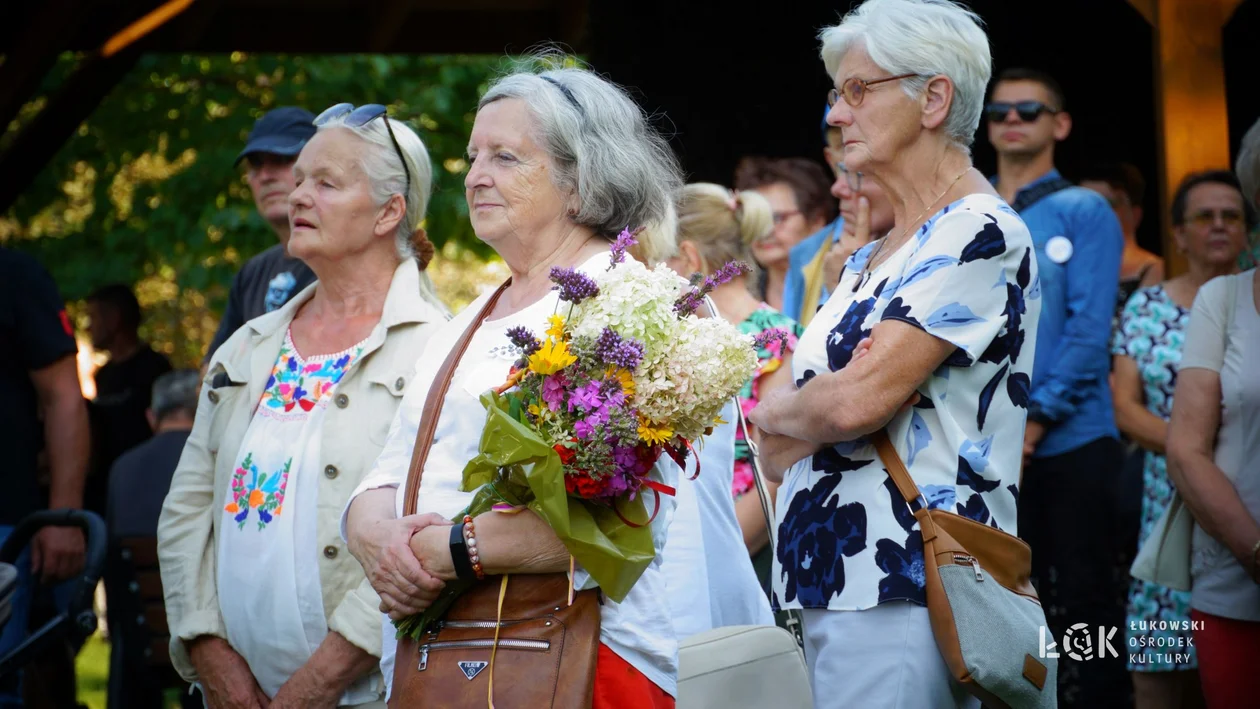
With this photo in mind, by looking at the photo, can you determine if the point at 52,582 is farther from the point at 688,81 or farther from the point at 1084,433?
the point at 688,81

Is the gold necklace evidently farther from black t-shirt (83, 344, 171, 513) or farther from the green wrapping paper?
black t-shirt (83, 344, 171, 513)

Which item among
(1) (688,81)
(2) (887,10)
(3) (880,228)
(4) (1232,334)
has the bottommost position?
(4) (1232,334)

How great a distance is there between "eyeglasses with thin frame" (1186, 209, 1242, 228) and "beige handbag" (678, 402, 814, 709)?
10.8ft

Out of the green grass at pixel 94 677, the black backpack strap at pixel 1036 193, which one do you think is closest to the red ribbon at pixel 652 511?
the black backpack strap at pixel 1036 193

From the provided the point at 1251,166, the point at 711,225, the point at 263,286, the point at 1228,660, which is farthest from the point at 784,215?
the point at 1228,660

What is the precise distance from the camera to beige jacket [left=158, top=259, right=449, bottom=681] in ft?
11.9

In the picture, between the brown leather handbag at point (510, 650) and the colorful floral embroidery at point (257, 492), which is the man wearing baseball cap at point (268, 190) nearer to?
the colorful floral embroidery at point (257, 492)

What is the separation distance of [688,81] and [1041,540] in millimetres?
4637

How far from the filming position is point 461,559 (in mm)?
2592

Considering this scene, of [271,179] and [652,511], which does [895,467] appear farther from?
[271,179]

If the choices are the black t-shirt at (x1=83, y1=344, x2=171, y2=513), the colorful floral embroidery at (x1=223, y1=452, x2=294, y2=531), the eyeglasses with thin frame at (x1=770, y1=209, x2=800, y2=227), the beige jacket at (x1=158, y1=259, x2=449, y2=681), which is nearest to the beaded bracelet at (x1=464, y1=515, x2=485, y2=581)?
the beige jacket at (x1=158, y1=259, x2=449, y2=681)

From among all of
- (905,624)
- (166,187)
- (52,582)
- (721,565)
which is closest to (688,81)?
(166,187)

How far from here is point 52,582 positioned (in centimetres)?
509

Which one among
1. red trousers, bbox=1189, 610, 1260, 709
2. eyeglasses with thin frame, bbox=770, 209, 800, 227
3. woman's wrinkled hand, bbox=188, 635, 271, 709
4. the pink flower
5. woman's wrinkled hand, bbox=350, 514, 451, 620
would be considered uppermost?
eyeglasses with thin frame, bbox=770, 209, 800, 227
